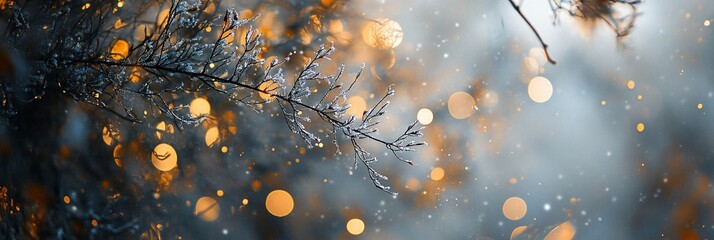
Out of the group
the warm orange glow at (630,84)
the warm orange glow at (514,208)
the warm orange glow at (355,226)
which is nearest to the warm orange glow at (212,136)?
the warm orange glow at (355,226)

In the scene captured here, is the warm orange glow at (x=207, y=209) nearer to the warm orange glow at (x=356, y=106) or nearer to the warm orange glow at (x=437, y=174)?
the warm orange glow at (x=356, y=106)

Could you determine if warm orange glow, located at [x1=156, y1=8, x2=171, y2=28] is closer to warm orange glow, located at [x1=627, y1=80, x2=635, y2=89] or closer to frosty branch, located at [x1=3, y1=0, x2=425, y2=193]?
frosty branch, located at [x1=3, y1=0, x2=425, y2=193]

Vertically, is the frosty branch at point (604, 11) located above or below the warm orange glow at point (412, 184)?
above

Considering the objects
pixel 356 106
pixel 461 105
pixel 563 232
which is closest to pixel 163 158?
pixel 356 106

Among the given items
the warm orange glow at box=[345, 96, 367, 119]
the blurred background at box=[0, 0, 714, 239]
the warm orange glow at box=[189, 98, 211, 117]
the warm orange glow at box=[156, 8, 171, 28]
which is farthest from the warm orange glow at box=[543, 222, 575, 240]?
the warm orange glow at box=[156, 8, 171, 28]

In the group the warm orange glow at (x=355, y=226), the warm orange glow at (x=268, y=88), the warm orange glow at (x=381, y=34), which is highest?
the warm orange glow at (x=381, y=34)

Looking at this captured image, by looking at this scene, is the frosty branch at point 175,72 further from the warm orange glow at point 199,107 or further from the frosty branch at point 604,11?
the frosty branch at point 604,11

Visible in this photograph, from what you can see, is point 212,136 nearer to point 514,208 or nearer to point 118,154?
point 118,154
